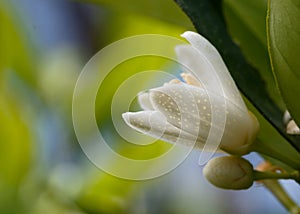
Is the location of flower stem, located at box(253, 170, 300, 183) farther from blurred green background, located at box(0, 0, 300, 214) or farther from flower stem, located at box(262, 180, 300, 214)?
blurred green background, located at box(0, 0, 300, 214)

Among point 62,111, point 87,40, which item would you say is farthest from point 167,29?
point 87,40

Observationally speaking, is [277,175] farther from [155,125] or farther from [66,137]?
[66,137]

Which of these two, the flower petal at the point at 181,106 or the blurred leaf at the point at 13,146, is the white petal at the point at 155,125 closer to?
the flower petal at the point at 181,106

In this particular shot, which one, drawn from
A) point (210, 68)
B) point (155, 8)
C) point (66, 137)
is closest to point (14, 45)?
point (66, 137)

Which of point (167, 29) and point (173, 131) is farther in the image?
point (167, 29)

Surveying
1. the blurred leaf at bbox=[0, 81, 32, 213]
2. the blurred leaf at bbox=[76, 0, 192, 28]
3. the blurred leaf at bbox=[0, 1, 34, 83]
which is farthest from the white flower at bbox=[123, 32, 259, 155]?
the blurred leaf at bbox=[0, 1, 34, 83]

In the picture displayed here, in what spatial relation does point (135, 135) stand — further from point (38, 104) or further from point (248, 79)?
point (248, 79)

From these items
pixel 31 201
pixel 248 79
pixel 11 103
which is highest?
pixel 248 79
